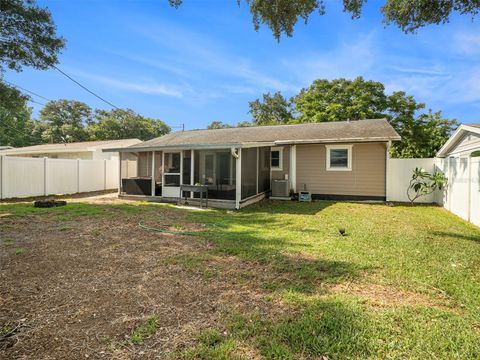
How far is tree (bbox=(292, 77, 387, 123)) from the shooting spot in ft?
77.3

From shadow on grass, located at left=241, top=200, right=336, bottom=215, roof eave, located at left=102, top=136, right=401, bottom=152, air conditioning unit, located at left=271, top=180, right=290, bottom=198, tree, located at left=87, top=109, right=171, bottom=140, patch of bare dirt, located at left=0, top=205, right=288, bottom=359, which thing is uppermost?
tree, located at left=87, top=109, right=171, bottom=140

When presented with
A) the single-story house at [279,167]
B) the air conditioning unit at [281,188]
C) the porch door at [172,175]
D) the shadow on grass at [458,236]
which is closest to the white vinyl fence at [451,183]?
the single-story house at [279,167]

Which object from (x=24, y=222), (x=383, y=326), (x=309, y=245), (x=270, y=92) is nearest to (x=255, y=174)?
(x=309, y=245)

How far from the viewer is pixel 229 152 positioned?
1037 centimetres

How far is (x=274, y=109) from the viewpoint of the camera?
34.7m

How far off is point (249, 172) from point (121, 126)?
33.0 meters

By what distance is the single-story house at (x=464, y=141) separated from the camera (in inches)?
325

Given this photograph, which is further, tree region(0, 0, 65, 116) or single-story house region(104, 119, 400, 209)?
single-story house region(104, 119, 400, 209)

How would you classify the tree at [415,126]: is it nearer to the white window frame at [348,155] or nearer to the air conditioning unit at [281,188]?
the white window frame at [348,155]

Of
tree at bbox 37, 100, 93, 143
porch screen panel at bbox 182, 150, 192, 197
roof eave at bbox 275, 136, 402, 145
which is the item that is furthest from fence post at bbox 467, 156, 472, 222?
tree at bbox 37, 100, 93, 143

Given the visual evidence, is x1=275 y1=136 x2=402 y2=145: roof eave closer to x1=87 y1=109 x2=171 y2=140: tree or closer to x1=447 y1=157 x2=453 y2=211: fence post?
x1=447 y1=157 x2=453 y2=211: fence post

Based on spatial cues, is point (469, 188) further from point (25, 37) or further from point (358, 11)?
point (25, 37)

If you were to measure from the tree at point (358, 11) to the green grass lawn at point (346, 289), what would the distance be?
528cm

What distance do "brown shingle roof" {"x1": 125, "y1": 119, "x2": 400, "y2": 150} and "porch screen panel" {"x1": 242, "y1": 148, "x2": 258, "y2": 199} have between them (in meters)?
0.52
